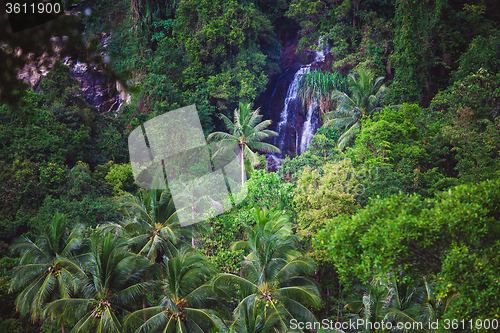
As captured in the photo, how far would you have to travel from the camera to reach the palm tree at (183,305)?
452 inches

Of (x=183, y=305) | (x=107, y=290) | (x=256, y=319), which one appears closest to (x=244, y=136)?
(x=183, y=305)

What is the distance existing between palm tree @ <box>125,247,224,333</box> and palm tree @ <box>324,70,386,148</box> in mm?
13425

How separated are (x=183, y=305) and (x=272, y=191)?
729cm

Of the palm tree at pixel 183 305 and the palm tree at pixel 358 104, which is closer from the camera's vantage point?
the palm tree at pixel 183 305

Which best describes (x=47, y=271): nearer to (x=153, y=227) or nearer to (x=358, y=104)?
(x=153, y=227)

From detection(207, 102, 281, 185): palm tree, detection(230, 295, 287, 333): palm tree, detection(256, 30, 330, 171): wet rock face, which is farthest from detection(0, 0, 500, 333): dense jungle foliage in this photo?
detection(256, 30, 330, 171): wet rock face

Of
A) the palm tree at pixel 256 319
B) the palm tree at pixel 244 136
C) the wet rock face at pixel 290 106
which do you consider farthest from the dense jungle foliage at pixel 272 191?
the wet rock face at pixel 290 106

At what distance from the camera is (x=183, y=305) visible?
39.8ft

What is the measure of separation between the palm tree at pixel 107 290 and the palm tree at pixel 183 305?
0.71 m

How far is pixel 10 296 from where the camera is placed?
17781 mm

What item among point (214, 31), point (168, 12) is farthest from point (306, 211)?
point (168, 12)

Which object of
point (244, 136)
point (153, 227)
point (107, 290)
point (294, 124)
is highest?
point (244, 136)

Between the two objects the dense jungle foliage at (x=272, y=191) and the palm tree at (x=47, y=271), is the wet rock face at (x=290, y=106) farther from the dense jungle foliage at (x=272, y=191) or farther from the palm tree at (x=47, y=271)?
the palm tree at (x=47, y=271)

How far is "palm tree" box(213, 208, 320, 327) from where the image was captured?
11797mm
